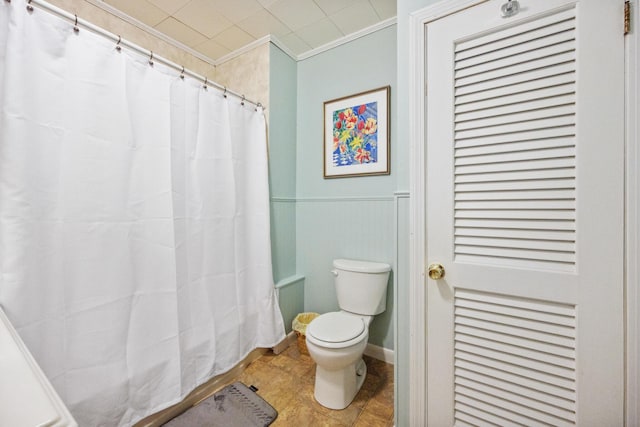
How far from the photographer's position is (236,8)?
1.64 metres

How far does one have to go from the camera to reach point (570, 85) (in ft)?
2.70

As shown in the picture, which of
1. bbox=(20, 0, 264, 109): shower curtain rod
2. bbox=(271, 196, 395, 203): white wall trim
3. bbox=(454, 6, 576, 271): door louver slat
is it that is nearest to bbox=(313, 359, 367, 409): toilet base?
bbox=(454, 6, 576, 271): door louver slat

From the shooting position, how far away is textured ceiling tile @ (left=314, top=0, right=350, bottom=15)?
1590 millimetres

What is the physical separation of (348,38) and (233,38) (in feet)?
2.85

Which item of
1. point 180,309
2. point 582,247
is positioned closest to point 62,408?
point 180,309

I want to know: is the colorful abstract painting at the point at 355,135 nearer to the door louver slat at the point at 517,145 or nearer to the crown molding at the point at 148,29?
the door louver slat at the point at 517,145

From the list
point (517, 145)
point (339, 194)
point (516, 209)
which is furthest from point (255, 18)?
point (516, 209)

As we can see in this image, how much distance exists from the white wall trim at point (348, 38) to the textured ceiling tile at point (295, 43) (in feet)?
0.13

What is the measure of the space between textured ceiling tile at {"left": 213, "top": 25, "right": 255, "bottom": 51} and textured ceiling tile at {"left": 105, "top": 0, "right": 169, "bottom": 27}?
1.17 feet

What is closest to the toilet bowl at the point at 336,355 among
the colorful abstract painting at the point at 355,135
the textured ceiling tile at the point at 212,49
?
the colorful abstract painting at the point at 355,135

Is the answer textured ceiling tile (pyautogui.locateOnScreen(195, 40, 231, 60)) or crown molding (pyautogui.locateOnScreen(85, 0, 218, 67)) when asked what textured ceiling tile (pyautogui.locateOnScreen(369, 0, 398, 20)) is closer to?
textured ceiling tile (pyautogui.locateOnScreen(195, 40, 231, 60))

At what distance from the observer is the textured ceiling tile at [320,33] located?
1.79 metres

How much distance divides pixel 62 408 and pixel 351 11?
2.16 metres

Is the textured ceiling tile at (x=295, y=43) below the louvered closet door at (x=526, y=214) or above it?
above
